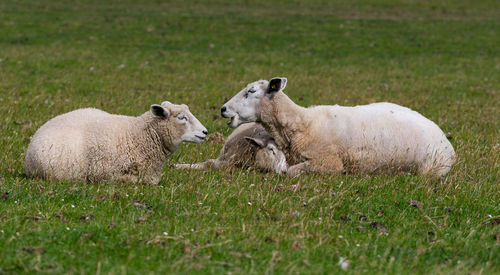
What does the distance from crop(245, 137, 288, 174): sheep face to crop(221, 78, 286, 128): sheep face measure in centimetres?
37

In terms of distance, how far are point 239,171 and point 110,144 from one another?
2166 mm

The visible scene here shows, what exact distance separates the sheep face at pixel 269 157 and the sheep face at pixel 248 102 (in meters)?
0.37

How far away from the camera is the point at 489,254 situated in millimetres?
6609

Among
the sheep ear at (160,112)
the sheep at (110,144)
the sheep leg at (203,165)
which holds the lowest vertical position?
the sheep leg at (203,165)

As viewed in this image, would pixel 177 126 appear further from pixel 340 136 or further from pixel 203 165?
pixel 340 136

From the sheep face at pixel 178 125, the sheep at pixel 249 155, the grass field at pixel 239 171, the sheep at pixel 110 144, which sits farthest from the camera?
the sheep at pixel 249 155

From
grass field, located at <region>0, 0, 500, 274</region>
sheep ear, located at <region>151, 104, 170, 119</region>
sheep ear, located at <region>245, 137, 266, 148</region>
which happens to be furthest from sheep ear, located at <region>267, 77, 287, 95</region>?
sheep ear, located at <region>151, 104, 170, 119</region>

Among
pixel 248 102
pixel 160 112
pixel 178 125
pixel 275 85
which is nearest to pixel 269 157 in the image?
pixel 248 102

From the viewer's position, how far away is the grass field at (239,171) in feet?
20.4

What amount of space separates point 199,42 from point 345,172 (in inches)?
900

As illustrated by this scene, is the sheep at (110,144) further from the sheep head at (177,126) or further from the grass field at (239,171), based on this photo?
the grass field at (239,171)

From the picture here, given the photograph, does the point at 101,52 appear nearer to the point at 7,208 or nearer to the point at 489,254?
the point at 7,208

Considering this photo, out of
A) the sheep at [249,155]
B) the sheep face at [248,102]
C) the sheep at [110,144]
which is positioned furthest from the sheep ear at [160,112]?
the sheep face at [248,102]

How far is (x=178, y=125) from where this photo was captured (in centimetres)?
922
